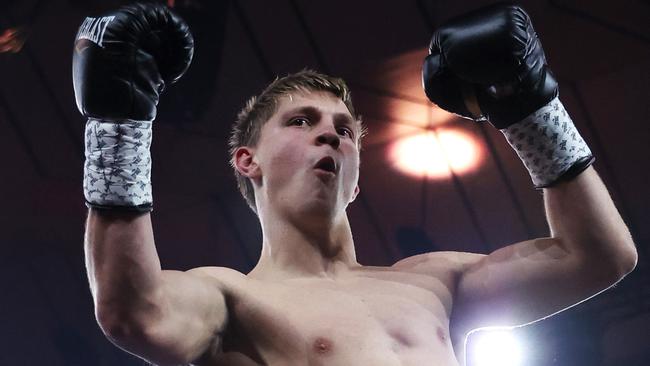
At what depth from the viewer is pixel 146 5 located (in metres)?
1.62

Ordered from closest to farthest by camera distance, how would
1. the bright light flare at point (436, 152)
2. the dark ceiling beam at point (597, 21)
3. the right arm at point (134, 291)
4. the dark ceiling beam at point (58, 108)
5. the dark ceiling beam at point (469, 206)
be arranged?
the right arm at point (134, 291)
the dark ceiling beam at point (597, 21)
the dark ceiling beam at point (58, 108)
the bright light flare at point (436, 152)
the dark ceiling beam at point (469, 206)

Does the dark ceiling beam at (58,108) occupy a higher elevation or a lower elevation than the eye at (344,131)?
lower

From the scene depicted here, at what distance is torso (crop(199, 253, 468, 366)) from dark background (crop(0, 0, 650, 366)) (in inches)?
97.3

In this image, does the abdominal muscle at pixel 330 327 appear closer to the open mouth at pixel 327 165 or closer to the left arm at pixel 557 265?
the left arm at pixel 557 265

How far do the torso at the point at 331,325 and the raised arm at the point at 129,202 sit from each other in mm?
57

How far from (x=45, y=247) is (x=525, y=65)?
15.2ft

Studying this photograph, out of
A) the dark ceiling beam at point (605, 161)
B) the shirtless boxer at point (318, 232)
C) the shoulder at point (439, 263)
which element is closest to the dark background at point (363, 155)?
the dark ceiling beam at point (605, 161)

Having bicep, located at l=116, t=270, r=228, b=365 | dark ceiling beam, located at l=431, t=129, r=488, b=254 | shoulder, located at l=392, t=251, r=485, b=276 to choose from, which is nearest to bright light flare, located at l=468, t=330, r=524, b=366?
dark ceiling beam, located at l=431, t=129, r=488, b=254

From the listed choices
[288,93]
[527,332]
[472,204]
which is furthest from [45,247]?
[288,93]

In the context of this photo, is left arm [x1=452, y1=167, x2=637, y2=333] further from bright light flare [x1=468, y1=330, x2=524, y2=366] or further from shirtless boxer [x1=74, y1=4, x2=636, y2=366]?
bright light flare [x1=468, y1=330, x2=524, y2=366]

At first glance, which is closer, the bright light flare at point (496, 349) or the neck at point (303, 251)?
the neck at point (303, 251)

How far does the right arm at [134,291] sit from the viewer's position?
1.44 meters

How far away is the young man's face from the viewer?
188 centimetres

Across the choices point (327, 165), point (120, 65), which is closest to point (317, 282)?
point (327, 165)
